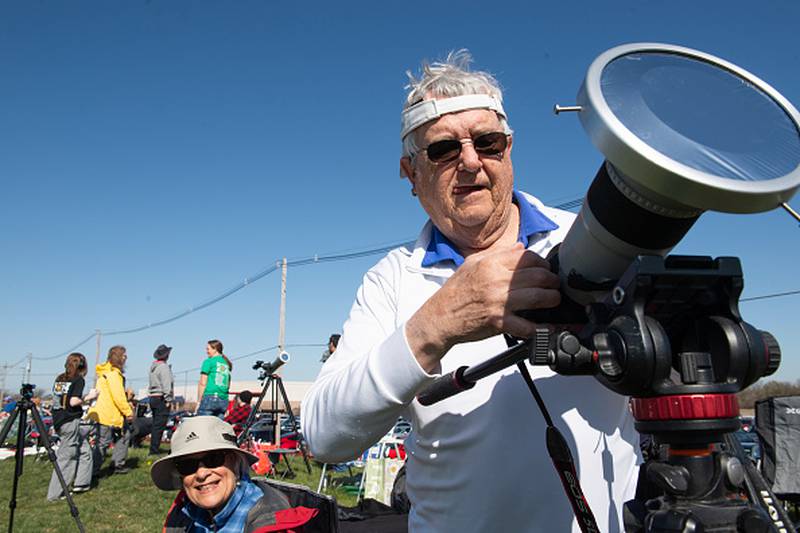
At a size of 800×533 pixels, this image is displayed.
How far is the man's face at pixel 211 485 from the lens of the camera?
3.53 m

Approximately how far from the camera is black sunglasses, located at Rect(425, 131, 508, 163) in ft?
5.68

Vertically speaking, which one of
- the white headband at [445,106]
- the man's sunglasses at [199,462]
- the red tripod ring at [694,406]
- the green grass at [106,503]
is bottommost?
the green grass at [106,503]

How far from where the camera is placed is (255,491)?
363 centimetres

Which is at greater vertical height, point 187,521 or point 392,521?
point 187,521

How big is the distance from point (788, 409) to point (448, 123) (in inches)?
178

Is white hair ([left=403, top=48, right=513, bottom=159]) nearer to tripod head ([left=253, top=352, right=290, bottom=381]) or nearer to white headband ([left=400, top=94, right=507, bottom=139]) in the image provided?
white headband ([left=400, top=94, right=507, bottom=139])

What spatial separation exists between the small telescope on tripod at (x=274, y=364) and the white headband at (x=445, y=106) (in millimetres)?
7934

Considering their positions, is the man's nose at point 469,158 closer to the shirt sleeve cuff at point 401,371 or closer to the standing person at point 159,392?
the shirt sleeve cuff at point 401,371

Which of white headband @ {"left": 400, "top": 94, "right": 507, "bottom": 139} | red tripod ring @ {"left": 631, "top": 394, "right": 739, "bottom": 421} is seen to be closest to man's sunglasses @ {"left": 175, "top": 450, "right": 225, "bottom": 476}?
white headband @ {"left": 400, "top": 94, "right": 507, "bottom": 139}

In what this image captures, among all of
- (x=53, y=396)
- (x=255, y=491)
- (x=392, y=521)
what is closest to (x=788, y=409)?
(x=392, y=521)

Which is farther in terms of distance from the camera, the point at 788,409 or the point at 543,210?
the point at 788,409

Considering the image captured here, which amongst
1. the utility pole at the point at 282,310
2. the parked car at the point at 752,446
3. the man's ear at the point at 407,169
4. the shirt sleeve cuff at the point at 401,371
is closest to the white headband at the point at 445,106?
the man's ear at the point at 407,169

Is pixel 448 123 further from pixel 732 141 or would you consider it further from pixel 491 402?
pixel 732 141

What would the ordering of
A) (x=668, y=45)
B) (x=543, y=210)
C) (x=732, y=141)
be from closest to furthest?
(x=732, y=141)
(x=668, y=45)
(x=543, y=210)
